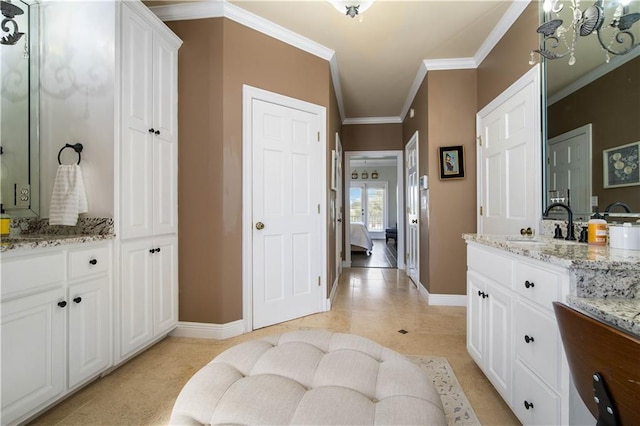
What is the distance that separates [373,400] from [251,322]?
5.62ft

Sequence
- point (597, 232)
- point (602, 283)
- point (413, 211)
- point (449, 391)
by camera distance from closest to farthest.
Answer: point (602, 283) → point (597, 232) → point (449, 391) → point (413, 211)

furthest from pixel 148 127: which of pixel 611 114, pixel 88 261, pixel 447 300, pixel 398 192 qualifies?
pixel 398 192

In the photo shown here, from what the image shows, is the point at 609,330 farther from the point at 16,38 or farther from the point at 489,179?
the point at 16,38

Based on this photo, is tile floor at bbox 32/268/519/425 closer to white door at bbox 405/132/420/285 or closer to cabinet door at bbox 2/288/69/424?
cabinet door at bbox 2/288/69/424

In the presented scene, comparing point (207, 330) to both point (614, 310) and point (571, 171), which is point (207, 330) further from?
point (571, 171)

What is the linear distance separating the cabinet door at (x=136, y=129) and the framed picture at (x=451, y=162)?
9.07 ft

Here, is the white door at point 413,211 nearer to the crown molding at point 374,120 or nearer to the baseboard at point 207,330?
the crown molding at point 374,120

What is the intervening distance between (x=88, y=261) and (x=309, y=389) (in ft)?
4.69

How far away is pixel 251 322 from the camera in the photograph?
7.75 feet

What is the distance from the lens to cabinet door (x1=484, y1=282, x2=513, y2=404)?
4.38 feet

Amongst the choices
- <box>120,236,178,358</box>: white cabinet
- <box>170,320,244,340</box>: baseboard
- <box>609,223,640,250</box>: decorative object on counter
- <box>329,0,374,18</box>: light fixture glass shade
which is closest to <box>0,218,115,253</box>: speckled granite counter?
<box>120,236,178,358</box>: white cabinet

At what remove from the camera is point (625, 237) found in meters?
1.17

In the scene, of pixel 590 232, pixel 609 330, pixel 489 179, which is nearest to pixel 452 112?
pixel 489 179

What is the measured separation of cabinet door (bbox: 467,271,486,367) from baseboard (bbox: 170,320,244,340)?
172 centimetres
